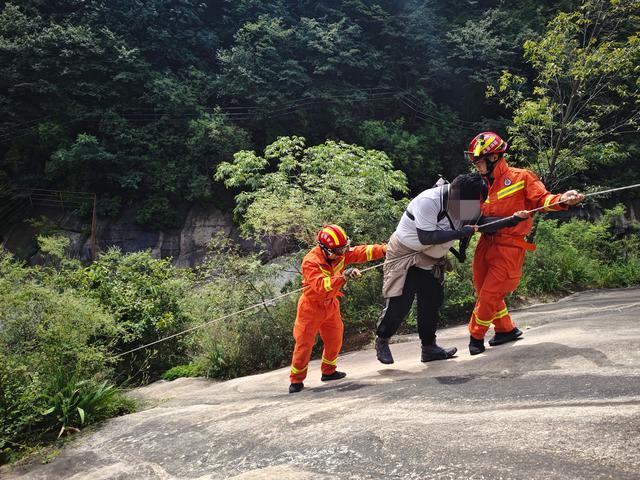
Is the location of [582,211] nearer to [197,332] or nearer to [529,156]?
[529,156]

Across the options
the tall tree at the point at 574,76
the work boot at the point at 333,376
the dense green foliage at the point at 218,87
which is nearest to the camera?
the work boot at the point at 333,376

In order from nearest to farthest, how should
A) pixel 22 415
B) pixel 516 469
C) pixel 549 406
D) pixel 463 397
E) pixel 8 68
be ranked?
1. pixel 516 469
2. pixel 549 406
3. pixel 463 397
4. pixel 22 415
5. pixel 8 68

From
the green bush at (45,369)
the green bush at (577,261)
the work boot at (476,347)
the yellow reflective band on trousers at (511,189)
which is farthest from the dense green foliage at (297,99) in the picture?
the work boot at (476,347)

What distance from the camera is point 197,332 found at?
9352 mm

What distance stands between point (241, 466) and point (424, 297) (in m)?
2.72

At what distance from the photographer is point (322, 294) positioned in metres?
5.36

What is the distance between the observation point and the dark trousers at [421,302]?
533cm

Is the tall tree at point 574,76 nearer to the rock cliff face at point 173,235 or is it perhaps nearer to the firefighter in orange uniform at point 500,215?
the firefighter in orange uniform at point 500,215

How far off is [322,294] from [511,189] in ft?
7.31

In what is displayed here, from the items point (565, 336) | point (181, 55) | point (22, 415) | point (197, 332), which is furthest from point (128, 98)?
point (565, 336)

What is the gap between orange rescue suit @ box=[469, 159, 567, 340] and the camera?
5.03m

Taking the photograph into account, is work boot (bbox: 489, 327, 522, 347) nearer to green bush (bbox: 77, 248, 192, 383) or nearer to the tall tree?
green bush (bbox: 77, 248, 192, 383)

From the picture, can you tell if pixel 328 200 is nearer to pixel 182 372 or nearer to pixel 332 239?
pixel 332 239

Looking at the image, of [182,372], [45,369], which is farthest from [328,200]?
[45,369]
